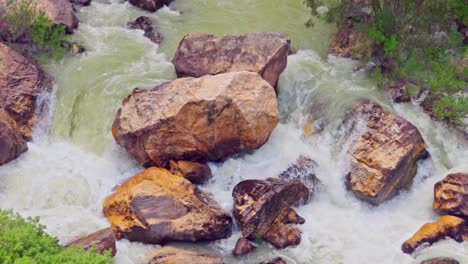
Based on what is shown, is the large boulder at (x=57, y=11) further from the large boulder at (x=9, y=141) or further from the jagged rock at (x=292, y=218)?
the jagged rock at (x=292, y=218)

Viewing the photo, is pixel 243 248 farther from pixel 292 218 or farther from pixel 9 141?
pixel 9 141

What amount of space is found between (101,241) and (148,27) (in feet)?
27.5

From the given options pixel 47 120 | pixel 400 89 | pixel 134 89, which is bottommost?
pixel 47 120

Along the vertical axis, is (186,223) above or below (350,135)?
below

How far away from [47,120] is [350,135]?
7665mm

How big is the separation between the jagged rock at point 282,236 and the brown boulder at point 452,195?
129 inches

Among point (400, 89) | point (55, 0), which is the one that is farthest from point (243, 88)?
point (55, 0)

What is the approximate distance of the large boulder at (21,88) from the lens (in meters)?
13.4

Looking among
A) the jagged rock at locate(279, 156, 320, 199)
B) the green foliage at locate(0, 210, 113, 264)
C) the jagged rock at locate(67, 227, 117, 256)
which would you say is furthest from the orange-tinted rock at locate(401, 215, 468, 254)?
the green foliage at locate(0, 210, 113, 264)

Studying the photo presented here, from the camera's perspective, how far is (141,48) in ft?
52.7

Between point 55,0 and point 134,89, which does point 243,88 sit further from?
point 55,0

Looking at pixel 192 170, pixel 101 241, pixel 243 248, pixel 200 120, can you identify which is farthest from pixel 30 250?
pixel 200 120

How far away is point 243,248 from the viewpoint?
441 inches

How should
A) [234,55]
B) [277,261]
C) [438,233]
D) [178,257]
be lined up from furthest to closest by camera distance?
1. [234,55]
2. [438,233]
3. [277,261]
4. [178,257]
